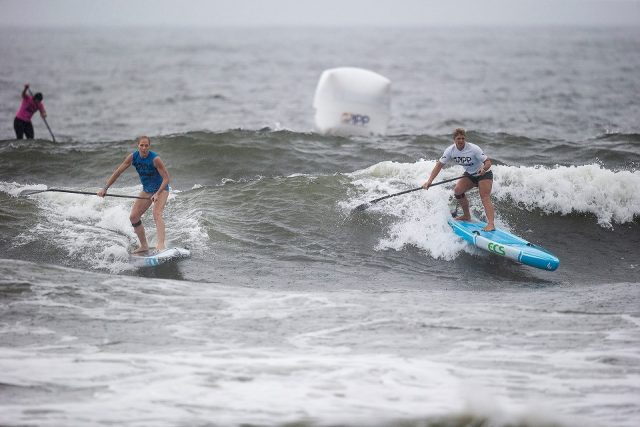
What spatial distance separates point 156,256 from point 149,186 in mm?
1055

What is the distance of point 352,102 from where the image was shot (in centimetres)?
2036

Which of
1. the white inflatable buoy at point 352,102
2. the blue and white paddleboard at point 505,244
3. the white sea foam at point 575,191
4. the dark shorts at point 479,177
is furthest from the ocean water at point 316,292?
the dark shorts at point 479,177

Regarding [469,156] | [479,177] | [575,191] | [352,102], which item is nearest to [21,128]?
[352,102]

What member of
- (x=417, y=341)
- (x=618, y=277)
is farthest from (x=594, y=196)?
(x=417, y=341)

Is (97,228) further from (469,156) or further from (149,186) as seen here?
(469,156)

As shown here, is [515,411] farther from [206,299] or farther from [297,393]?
[206,299]

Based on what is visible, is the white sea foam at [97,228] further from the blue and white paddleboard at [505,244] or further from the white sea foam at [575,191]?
the white sea foam at [575,191]

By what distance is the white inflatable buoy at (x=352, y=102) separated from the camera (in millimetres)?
20172

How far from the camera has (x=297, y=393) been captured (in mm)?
7219

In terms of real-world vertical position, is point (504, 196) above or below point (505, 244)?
above

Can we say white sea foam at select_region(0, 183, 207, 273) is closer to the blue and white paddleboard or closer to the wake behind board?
the wake behind board

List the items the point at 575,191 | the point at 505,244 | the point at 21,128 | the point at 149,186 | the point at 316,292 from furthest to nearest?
the point at 21,128 → the point at 575,191 → the point at 505,244 → the point at 149,186 → the point at 316,292

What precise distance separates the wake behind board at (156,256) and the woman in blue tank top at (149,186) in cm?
10

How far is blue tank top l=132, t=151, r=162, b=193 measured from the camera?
37.5ft
